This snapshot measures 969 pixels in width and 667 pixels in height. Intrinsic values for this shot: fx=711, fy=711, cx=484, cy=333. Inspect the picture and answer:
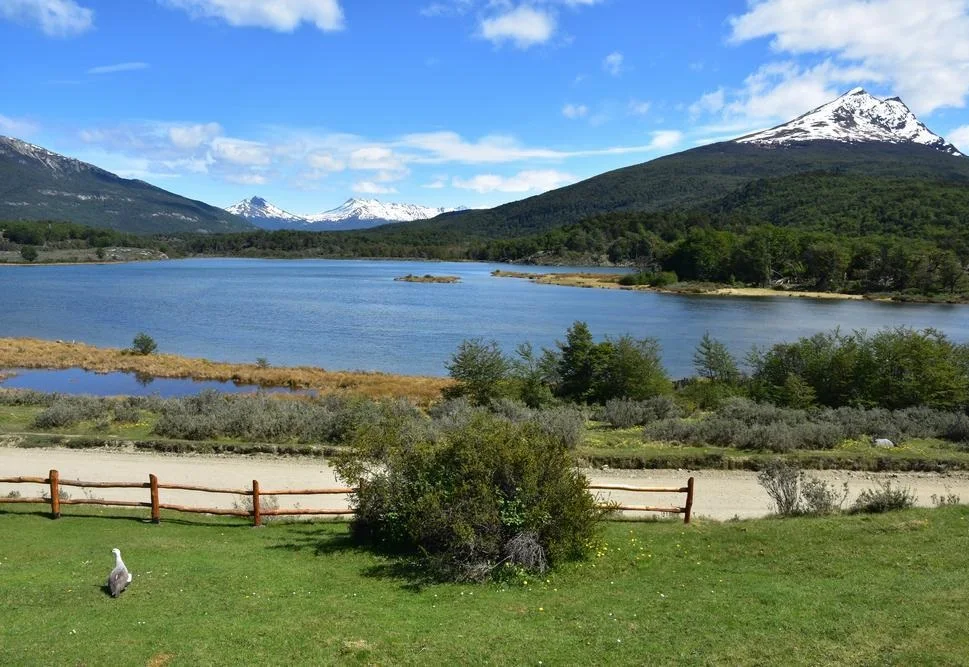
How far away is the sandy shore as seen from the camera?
1477 cm

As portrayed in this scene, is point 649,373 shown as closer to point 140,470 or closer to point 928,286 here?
point 140,470

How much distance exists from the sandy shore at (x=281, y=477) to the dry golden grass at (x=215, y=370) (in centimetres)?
1348

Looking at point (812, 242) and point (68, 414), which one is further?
point (812, 242)

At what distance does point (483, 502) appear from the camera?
32.6 ft

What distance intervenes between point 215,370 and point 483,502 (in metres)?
32.7

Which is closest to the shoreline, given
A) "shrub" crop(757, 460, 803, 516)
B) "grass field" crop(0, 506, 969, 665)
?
"shrub" crop(757, 460, 803, 516)

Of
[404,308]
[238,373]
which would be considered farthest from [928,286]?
[238,373]

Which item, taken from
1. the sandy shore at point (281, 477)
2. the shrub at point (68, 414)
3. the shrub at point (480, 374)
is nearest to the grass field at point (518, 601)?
the sandy shore at point (281, 477)

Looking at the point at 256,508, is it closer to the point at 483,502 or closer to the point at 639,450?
the point at 483,502

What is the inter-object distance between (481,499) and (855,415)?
55.0 feet

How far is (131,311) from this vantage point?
7012cm

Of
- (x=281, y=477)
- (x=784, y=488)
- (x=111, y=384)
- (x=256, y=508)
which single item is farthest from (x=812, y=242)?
(x=256, y=508)

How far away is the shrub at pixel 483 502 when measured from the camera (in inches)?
385

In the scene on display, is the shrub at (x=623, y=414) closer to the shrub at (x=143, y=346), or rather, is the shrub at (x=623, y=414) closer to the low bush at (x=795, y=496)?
the low bush at (x=795, y=496)
